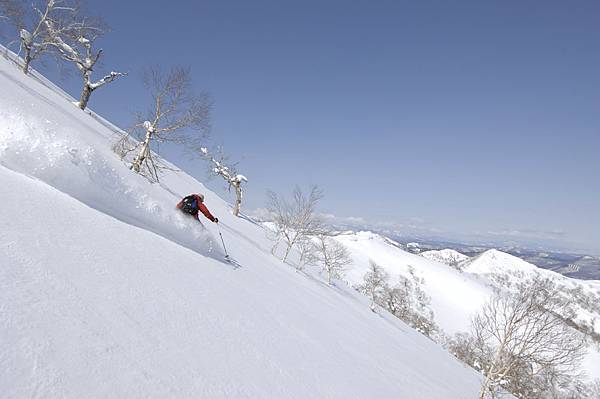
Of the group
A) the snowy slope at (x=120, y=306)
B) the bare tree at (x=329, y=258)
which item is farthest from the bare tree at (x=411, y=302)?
the snowy slope at (x=120, y=306)

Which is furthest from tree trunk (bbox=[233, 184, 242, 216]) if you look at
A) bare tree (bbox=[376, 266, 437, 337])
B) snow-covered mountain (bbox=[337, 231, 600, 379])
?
snow-covered mountain (bbox=[337, 231, 600, 379])

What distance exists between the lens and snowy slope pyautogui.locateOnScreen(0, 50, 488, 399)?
7.52ft

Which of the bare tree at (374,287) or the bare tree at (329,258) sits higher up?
the bare tree at (329,258)

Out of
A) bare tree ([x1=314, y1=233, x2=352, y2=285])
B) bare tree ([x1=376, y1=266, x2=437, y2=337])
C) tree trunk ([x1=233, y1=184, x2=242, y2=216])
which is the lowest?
bare tree ([x1=376, y1=266, x2=437, y2=337])

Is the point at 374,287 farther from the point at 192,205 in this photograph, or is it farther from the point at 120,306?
the point at 120,306

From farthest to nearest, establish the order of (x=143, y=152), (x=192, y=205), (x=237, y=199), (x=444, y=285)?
1. (x=444, y=285)
2. (x=237, y=199)
3. (x=143, y=152)
4. (x=192, y=205)

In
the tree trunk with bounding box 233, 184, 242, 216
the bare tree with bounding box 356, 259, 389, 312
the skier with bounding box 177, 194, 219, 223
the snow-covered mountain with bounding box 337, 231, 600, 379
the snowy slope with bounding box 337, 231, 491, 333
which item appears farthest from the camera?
the snowy slope with bounding box 337, 231, 491, 333

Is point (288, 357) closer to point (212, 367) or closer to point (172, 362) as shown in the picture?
point (212, 367)

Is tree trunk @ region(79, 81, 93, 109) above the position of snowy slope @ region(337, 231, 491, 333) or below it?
above

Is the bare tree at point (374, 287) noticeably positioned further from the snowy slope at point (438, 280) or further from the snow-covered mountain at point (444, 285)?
the snow-covered mountain at point (444, 285)

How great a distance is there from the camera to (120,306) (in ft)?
10.5

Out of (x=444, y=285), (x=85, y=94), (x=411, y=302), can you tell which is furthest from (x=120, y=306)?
(x=444, y=285)

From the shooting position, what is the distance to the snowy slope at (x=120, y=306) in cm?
229

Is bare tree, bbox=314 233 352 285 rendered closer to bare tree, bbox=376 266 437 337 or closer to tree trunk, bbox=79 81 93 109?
tree trunk, bbox=79 81 93 109
